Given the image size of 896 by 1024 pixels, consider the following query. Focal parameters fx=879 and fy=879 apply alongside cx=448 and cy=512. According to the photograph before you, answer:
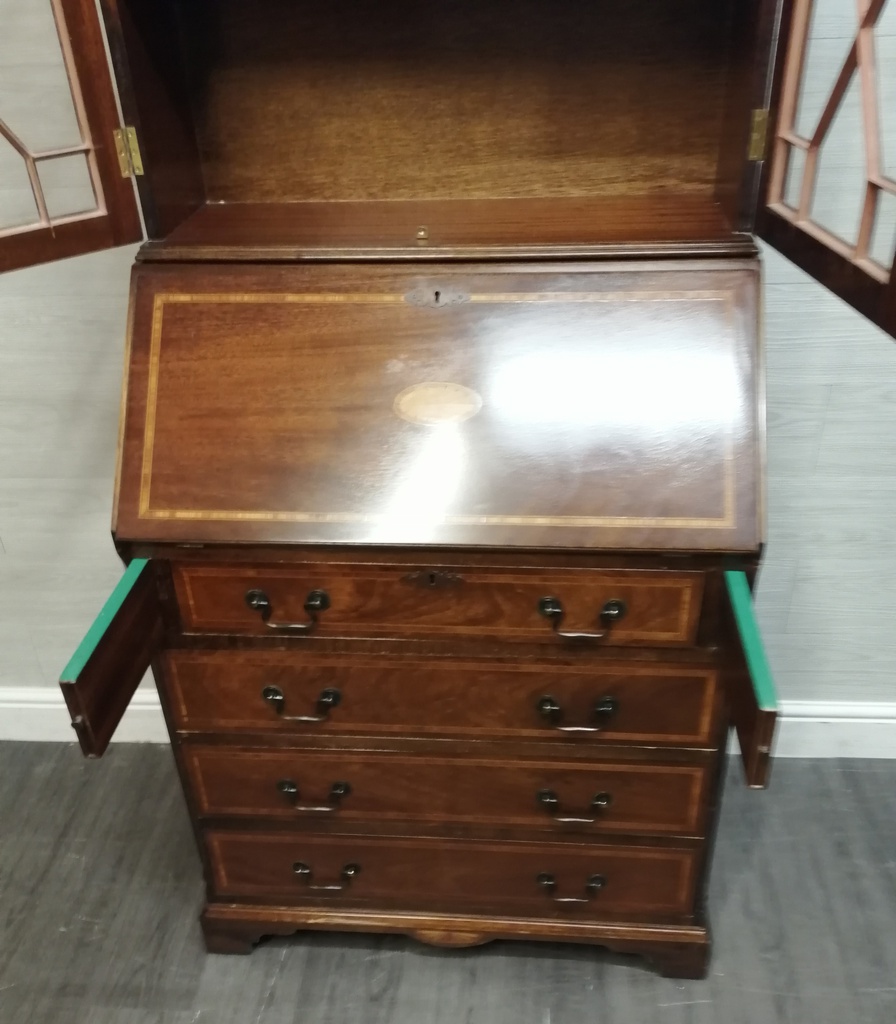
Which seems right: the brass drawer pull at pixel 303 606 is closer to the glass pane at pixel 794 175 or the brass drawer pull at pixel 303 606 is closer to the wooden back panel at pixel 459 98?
the wooden back panel at pixel 459 98

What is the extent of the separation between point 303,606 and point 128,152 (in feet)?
2.03

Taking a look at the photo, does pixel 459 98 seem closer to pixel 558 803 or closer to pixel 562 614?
pixel 562 614

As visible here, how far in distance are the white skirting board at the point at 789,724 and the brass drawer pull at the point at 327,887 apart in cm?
66

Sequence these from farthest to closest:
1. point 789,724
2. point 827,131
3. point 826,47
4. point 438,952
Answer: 1. point 789,724
2. point 438,952
3. point 826,47
4. point 827,131

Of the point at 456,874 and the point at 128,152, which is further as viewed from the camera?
the point at 456,874

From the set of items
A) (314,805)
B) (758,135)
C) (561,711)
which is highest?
(758,135)

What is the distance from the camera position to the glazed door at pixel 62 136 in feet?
3.38

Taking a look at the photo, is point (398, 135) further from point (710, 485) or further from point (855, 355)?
point (855, 355)

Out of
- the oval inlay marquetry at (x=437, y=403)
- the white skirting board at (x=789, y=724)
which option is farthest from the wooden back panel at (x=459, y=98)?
the white skirting board at (x=789, y=724)

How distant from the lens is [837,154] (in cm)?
131

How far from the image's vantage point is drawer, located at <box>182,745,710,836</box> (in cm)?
127

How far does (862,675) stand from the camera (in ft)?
5.94

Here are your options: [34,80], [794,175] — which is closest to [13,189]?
[34,80]

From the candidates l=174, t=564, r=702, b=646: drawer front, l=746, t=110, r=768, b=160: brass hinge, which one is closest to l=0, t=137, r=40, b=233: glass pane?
l=174, t=564, r=702, b=646: drawer front
